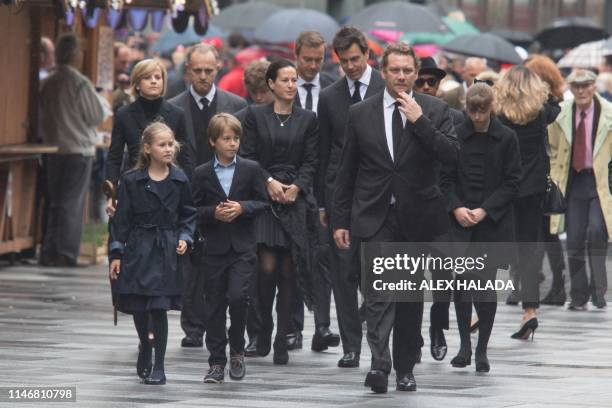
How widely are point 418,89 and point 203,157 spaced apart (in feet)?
5.57

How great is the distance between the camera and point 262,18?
38281 millimetres

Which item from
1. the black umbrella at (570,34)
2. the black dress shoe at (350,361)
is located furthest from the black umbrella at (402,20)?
the black dress shoe at (350,361)

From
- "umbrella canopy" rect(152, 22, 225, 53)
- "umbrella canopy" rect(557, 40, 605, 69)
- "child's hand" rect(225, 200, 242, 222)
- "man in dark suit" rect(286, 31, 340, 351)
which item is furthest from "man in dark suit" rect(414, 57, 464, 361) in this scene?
"umbrella canopy" rect(152, 22, 225, 53)

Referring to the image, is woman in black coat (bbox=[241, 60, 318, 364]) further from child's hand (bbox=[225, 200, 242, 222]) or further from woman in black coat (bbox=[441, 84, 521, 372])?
woman in black coat (bbox=[441, 84, 521, 372])

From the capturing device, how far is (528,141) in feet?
47.4

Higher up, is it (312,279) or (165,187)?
(165,187)

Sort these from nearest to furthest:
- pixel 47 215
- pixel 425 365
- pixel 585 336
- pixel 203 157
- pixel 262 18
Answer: pixel 425 365 < pixel 203 157 < pixel 585 336 < pixel 47 215 < pixel 262 18

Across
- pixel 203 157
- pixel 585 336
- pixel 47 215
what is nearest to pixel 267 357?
pixel 203 157

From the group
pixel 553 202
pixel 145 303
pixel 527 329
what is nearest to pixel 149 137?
pixel 145 303

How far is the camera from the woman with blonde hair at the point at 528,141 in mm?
14352

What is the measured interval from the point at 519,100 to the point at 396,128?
143 inches

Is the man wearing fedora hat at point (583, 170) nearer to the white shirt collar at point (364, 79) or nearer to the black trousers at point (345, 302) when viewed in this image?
the white shirt collar at point (364, 79)

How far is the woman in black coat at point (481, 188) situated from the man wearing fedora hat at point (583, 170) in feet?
12.9

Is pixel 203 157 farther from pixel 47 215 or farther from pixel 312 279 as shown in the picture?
pixel 47 215
